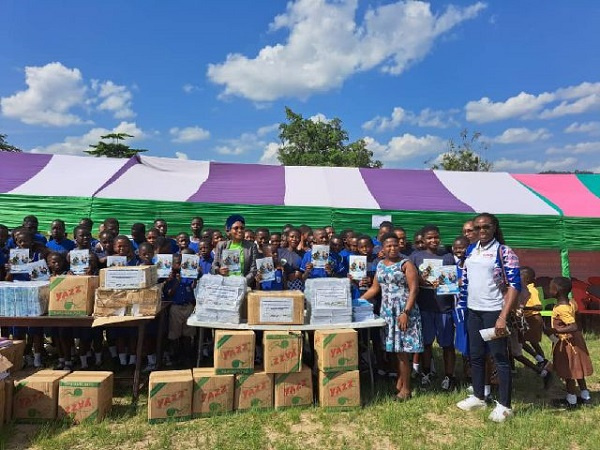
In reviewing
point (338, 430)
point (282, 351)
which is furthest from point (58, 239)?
point (338, 430)

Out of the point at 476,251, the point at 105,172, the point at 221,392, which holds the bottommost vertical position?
the point at 221,392

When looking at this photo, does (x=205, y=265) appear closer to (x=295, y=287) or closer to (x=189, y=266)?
(x=189, y=266)

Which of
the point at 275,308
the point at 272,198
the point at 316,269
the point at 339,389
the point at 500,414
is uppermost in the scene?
the point at 272,198

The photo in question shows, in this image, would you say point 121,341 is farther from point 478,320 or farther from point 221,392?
point 478,320

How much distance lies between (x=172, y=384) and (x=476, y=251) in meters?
2.95

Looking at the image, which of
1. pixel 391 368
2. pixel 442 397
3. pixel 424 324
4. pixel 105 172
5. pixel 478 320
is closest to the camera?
pixel 478 320

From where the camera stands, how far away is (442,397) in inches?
166

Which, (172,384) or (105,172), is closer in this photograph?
(172,384)

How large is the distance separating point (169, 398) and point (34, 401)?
114 centimetres

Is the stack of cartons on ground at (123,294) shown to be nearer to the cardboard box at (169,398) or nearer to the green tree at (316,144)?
the cardboard box at (169,398)

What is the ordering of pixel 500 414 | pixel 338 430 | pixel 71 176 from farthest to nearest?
1. pixel 71 176
2. pixel 500 414
3. pixel 338 430

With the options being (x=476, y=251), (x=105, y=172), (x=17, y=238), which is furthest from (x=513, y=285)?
(x=105, y=172)

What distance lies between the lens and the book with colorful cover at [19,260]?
4.23 meters

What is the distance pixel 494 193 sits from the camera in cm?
903
